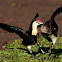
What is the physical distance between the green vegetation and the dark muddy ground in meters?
2.16

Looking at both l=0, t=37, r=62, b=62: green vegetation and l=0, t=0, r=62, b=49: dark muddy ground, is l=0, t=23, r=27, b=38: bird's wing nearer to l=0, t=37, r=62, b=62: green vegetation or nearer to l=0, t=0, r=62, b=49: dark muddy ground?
l=0, t=37, r=62, b=62: green vegetation

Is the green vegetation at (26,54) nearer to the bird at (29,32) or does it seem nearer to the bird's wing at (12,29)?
the bird at (29,32)

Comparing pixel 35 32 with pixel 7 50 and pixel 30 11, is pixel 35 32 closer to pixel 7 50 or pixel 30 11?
pixel 7 50

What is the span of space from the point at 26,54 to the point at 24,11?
1170cm

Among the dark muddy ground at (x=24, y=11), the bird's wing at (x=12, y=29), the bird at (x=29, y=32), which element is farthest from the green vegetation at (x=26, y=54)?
the dark muddy ground at (x=24, y=11)

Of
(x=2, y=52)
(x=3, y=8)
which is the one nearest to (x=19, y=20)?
(x=3, y=8)

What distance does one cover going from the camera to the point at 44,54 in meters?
8.87

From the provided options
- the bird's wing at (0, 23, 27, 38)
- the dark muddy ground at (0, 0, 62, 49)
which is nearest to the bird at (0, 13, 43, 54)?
Answer: the bird's wing at (0, 23, 27, 38)

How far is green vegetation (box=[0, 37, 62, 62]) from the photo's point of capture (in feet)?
27.5

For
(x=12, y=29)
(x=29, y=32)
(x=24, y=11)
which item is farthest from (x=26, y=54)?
(x=24, y=11)

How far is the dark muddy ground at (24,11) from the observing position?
615 inches

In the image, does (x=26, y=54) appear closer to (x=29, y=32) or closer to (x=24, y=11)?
(x=29, y=32)

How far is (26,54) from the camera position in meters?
8.99

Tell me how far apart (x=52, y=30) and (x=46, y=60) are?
121 centimetres
